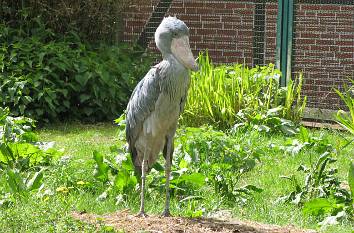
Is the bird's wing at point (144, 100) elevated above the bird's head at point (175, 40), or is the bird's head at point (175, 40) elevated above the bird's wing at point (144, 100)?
the bird's head at point (175, 40)

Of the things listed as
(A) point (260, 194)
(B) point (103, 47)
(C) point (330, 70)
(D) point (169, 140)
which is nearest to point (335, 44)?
(C) point (330, 70)

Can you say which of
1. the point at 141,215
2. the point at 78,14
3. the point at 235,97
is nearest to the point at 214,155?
the point at 141,215

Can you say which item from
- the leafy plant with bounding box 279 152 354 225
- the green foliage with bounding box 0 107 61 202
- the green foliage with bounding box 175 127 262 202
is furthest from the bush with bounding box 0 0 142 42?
the leafy plant with bounding box 279 152 354 225

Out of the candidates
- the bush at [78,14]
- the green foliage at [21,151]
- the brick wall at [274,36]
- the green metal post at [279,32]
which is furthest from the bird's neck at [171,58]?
the bush at [78,14]

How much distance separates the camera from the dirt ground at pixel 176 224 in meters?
5.57

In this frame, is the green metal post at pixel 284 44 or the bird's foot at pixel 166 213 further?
the green metal post at pixel 284 44

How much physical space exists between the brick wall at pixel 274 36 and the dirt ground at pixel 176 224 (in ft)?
16.1

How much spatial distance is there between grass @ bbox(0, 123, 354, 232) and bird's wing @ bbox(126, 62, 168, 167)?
610mm

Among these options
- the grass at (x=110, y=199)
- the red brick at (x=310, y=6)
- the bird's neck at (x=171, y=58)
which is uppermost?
the bird's neck at (x=171, y=58)

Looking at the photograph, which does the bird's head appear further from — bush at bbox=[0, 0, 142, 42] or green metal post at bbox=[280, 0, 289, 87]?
bush at bbox=[0, 0, 142, 42]

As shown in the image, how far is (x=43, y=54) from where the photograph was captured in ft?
34.7

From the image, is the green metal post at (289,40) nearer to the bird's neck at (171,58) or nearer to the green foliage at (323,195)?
the green foliage at (323,195)

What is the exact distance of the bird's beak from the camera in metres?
5.75

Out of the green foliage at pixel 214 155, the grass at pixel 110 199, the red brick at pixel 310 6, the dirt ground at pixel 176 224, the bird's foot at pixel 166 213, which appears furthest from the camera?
the red brick at pixel 310 6
